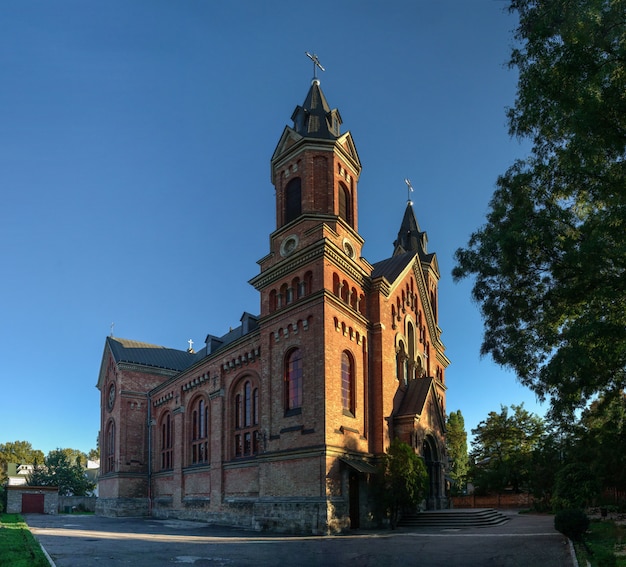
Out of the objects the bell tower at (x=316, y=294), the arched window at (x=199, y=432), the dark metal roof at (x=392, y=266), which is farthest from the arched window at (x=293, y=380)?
the arched window at (x=199, y=432)

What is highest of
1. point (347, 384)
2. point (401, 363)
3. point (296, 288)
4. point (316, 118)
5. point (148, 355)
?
point (316, 118)

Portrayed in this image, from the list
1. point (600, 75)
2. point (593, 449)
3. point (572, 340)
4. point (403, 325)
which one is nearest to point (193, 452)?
point (403, 325)

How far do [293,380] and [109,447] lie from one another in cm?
2858

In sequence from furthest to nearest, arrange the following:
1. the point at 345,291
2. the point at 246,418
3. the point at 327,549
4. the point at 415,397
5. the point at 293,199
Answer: the point at 246,418, the point at 293,199, the point at 415,397, the point at 345,291, the point at 327,549

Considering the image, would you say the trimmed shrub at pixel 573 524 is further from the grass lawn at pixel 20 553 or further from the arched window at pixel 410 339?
the arched window at pixel 410 339

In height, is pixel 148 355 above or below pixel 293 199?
below

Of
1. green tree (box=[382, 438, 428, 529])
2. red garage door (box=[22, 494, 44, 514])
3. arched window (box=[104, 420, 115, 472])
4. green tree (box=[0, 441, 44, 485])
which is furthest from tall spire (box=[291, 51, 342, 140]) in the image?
green tree (box=[0, 441, 44, 485])

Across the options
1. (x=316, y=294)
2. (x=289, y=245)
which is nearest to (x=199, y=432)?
(x=289, y=245)

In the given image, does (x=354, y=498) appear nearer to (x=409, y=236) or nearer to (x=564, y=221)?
(x=564, y=221)

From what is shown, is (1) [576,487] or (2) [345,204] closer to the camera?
(1) [576,487]

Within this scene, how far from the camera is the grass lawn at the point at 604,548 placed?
1309 centimetres

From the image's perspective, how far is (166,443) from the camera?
42.6m

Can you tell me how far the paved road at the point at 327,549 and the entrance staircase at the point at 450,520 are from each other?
1.42m

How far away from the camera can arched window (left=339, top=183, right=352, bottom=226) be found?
29906 mm
